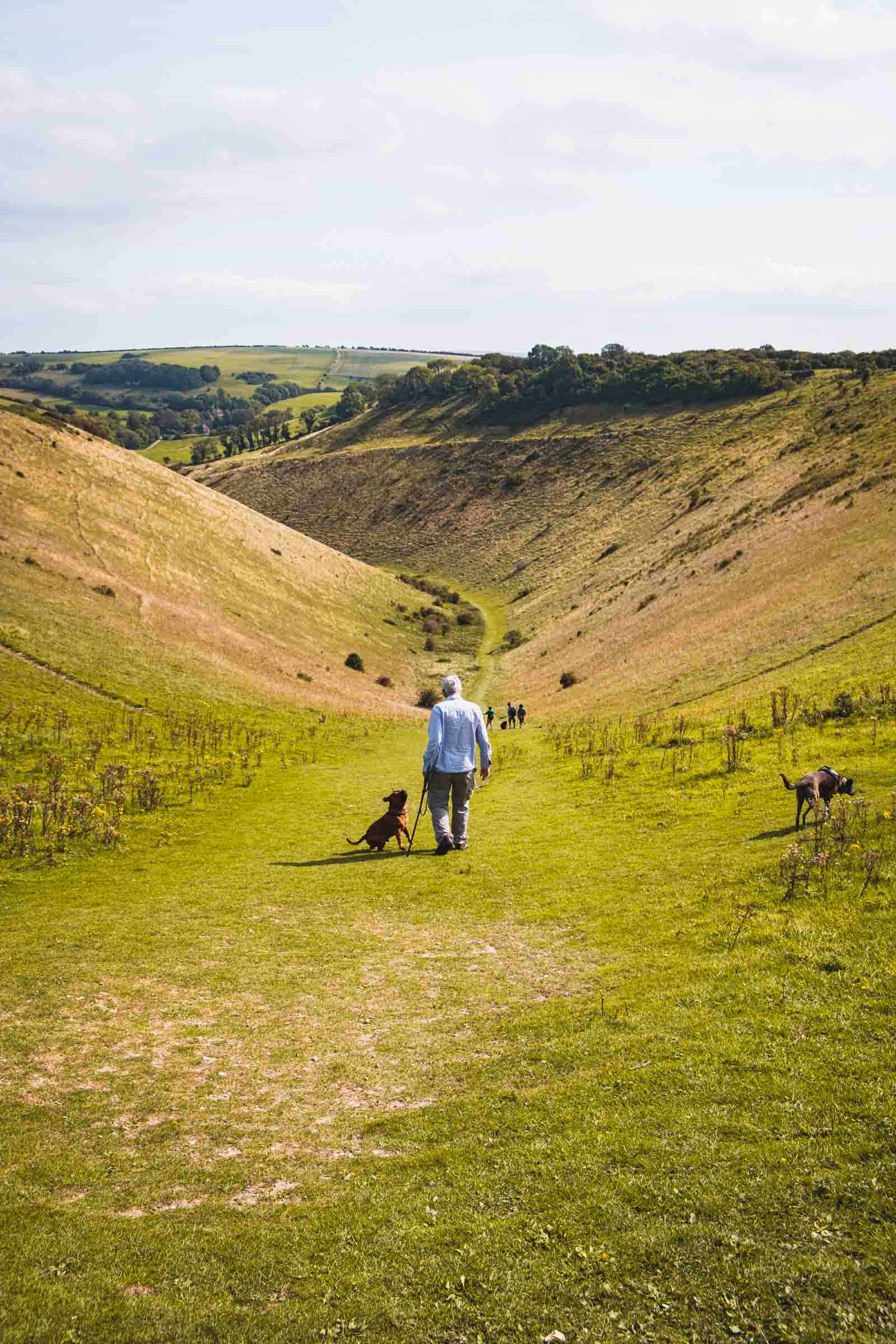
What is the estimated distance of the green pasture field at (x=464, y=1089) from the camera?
18.2ft

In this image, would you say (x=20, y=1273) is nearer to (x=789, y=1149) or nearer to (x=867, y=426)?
(x=789, y=1149)

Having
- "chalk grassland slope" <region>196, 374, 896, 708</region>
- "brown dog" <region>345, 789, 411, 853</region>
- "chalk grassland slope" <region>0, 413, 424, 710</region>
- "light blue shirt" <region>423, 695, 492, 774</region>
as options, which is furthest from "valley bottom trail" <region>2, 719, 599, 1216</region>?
"chalk grassland slope" <region>196, 374, 896, 708</region>

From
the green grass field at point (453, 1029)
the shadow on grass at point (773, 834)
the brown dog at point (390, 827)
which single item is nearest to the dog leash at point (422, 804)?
the brown dog at point (390, 827)

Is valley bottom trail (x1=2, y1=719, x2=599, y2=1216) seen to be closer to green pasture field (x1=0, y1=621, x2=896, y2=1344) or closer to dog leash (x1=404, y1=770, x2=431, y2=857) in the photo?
green pasture field (x1=0, y1=621, x2=896, y2=1344)

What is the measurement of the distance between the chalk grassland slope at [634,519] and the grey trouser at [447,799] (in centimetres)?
2402

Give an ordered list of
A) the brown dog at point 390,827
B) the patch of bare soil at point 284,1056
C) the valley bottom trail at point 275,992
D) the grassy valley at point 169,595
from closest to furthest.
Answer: the patch of bare soil at point 284,1056 → the valley bottom trail at point 275,992 → the brown dog at point 390,827 → the grassy valley at point 169,595

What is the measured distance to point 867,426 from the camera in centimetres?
8250

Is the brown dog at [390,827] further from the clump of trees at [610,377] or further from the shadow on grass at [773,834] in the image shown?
the clump of trees at [610,377]

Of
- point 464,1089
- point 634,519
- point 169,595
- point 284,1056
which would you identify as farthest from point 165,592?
Result: point 634,519

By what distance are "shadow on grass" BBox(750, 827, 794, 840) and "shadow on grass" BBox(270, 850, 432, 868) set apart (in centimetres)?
714

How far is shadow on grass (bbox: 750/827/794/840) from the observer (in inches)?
624

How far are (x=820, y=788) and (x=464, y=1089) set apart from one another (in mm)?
10245

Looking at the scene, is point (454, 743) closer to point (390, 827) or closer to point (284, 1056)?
point (390, 827)

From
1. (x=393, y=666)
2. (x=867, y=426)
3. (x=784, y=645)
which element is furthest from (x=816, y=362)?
(x=784, y=645)
